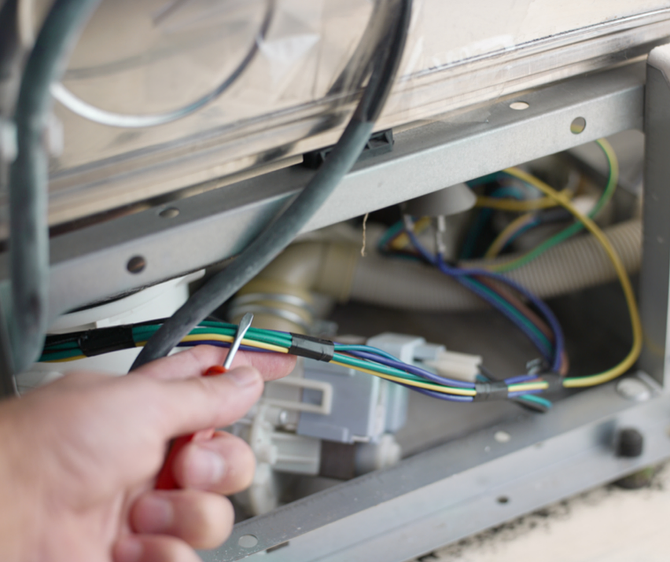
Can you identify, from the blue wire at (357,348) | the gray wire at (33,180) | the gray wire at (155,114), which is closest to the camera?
the gray wire at (33,180)

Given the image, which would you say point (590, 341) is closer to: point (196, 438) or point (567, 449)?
point (567, 449)

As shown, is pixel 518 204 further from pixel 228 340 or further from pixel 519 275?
pixel 228 340

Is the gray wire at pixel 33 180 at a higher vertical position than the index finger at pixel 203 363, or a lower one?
→ higher

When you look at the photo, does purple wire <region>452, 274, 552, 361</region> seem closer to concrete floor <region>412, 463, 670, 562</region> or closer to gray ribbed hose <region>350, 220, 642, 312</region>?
gray ribbed hose <region>350, 220, 642, 312</region>

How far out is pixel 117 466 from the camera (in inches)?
13.4

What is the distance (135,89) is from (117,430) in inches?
8.2

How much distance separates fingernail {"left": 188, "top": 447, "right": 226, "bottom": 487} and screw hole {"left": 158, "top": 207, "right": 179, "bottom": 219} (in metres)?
0.15

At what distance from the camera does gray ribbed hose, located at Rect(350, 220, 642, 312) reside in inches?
29.2

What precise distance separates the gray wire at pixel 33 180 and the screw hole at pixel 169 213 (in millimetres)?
105

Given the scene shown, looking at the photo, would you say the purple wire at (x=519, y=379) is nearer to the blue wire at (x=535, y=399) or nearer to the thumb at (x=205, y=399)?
the blue wire at (x=535, y=399)

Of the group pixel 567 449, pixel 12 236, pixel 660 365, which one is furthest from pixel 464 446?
pixel 12 236

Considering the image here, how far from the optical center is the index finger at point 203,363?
0.41 meters

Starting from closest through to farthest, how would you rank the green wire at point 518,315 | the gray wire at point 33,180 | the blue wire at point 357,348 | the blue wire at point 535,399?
the gray wire at point 33,180 → the blue wire at point 357,348 → the blue wire at point 535,399 → the green wire at point 518,315

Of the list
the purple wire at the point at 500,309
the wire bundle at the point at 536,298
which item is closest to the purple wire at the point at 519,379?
the wire bundle at the point at 536,298
